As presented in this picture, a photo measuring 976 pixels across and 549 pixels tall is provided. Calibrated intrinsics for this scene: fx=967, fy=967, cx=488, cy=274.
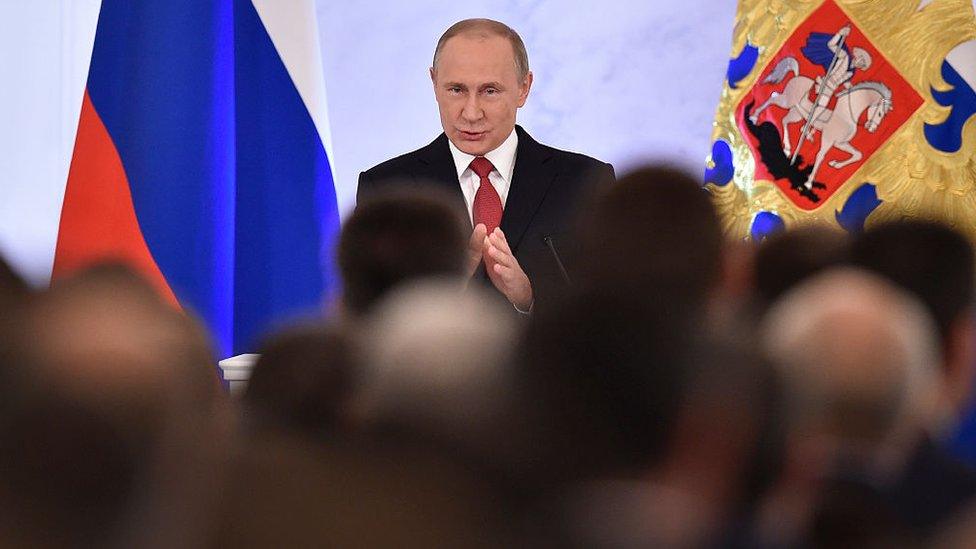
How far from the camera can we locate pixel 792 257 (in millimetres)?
191

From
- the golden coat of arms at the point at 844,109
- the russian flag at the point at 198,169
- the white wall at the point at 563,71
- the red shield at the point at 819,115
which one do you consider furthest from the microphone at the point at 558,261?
the white wall at the point at 563,71

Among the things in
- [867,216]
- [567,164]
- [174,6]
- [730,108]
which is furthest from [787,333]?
[730,108]

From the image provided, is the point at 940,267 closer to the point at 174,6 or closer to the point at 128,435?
the point at 128,435

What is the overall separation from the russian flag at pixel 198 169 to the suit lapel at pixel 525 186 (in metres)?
0.69

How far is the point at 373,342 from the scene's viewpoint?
12cm

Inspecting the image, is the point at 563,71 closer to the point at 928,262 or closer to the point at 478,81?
the point at 478,81

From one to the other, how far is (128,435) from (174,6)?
203 cm

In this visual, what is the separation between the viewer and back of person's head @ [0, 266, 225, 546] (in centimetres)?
9

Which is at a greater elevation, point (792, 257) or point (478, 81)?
point (478, 81)

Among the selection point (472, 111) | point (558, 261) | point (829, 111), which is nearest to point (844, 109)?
point (829, 111)

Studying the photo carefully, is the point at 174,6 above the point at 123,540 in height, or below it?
above

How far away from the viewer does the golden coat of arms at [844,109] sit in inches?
80.3

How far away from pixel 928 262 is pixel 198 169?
6.15 feet

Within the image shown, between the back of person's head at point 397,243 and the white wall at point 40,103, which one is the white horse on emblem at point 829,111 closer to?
the white wall at point 40,103
